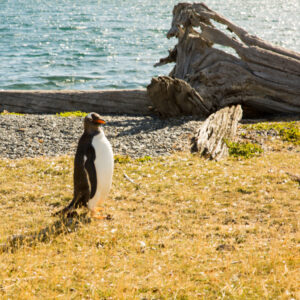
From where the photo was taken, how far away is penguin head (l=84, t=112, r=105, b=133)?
9.42 metres

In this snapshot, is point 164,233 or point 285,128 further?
point 285,128

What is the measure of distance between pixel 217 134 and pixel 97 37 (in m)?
35.7

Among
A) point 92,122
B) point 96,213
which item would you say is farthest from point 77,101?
point 96,213

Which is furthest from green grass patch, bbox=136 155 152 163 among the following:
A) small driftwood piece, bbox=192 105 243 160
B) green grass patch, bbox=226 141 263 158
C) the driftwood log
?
the driftwood log

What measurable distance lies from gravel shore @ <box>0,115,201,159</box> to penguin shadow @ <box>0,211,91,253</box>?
184 inches

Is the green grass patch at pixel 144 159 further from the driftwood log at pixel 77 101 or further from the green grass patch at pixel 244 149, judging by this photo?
the driftwood log at pixel 77 101

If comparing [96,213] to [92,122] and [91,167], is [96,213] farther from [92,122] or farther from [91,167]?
[92,122]

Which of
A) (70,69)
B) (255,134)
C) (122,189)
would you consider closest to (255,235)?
(122,189)

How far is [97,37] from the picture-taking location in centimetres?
4797

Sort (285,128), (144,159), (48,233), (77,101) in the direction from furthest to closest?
(77,101), (285,128), (144,159), (48,233)

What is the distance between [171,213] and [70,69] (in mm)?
27125

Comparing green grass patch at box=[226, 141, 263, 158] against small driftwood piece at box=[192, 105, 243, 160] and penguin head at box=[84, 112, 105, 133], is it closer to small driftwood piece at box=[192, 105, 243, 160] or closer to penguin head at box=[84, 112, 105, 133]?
small driftwood piece at box=[192, 105, 243, 160]

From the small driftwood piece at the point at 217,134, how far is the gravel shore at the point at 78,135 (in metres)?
0.47

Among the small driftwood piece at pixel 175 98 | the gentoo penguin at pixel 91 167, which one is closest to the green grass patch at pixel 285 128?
the small driftwood piece at pixel 175 98
